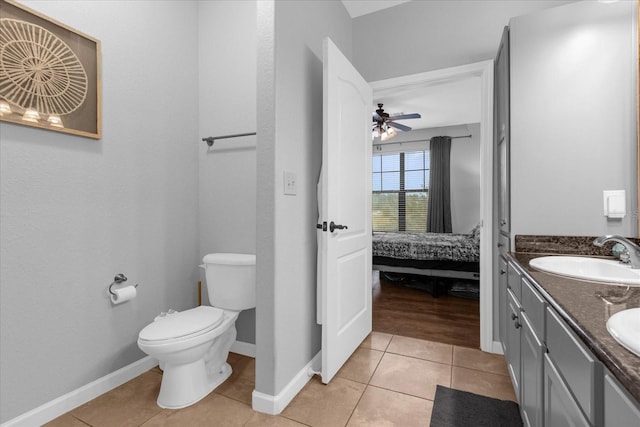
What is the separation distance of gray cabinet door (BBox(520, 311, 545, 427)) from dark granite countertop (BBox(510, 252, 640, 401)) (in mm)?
196

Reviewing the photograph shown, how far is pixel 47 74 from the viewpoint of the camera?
5.26 feet

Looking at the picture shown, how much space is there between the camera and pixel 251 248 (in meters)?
2.26

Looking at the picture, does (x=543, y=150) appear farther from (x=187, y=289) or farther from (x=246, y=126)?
(x=187, y=289)

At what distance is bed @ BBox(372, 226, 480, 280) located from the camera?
379 centimetres

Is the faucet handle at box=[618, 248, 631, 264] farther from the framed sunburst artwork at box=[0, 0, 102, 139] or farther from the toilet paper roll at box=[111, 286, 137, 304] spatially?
the framed sunburst artwork at box=[0, 0, 102, 139]

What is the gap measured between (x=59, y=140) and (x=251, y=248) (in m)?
1.23

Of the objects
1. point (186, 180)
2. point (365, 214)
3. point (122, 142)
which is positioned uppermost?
point (122, 142)

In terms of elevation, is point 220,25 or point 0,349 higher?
point 220,25

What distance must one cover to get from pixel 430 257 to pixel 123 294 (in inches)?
129

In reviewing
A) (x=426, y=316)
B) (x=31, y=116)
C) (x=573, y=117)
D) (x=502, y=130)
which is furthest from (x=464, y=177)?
(x=31, y=116)

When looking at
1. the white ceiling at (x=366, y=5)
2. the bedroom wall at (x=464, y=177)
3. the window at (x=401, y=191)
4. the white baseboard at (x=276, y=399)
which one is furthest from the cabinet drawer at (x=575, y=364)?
the window at (x=401, y=191)

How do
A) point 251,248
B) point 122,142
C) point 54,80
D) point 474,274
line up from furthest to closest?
point 474,274 → point 251,248 → point 122,142 → point 54,80

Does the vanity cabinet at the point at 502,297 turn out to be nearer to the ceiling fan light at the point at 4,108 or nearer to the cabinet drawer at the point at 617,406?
the cabinet drawer at the point at 617,406

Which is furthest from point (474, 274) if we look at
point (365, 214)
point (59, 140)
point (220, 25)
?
point (59, 140)
